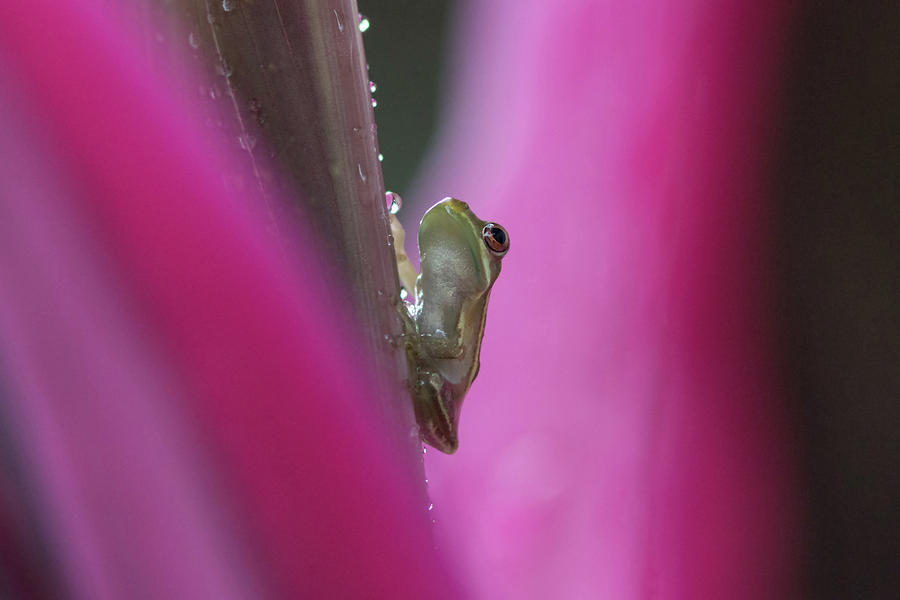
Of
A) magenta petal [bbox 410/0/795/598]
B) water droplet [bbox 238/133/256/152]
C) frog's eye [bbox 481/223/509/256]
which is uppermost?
water droplet [bbox 238/133/256/152]

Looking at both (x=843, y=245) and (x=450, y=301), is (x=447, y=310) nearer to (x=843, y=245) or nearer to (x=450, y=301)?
(x=450, y=301)

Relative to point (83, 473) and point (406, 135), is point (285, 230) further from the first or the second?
point (406, 135)

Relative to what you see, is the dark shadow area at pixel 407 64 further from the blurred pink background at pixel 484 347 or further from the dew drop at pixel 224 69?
the dew drop at pixel 224 69

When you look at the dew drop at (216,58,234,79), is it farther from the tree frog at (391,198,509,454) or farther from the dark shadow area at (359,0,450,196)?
the dark shadow area at (359,0,450,196)

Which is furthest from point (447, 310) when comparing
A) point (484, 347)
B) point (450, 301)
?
point (484, 347)

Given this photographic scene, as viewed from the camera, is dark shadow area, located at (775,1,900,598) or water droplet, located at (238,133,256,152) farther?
dark shadow area, located at (775,1,900,598)

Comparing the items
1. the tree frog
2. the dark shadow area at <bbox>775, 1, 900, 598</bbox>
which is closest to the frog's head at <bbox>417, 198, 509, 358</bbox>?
the tree frog

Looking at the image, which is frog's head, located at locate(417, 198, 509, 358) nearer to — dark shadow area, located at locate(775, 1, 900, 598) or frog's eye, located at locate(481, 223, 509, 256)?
frog's eye, located at locate(481, 223, 509, 256)

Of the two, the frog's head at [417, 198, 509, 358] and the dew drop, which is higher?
the dew drop

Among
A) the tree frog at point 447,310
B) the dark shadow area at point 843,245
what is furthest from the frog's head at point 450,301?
the dark shadow area at point 843,245

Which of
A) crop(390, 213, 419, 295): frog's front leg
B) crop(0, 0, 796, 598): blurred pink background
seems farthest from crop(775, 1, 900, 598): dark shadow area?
crop(390, 213, 419, 295): frog's front leg
